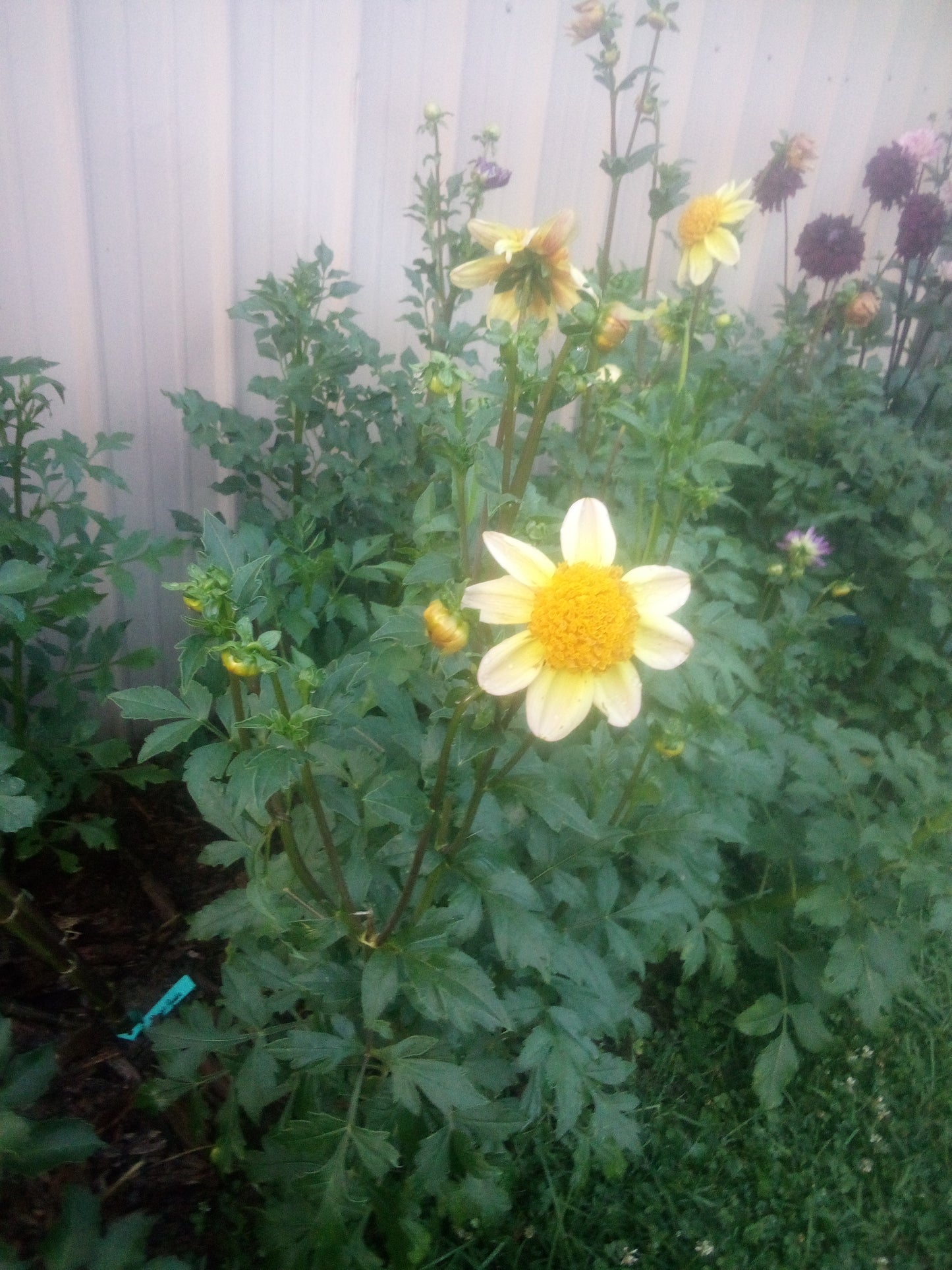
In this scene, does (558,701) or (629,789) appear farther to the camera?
(629,789)

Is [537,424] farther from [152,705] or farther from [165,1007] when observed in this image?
[165,1007]

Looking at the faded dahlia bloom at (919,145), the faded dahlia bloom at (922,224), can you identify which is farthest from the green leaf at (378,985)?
the faded dahlia bloom at (919,145)

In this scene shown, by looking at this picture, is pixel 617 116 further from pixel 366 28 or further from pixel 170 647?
pixel 170 647

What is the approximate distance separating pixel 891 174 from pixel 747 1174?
2.48m

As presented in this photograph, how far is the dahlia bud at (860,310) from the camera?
6.39ft

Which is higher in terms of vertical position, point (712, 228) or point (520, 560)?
point (712, 228)

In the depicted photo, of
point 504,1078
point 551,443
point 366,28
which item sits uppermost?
point 366,28

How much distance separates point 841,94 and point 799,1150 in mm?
2778

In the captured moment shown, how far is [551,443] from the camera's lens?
178 cm

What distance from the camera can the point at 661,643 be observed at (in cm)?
77

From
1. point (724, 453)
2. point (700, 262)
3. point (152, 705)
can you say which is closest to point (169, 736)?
point (152, 705)

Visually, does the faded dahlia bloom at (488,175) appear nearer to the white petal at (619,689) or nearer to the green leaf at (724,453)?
the green leaf at (724,453)

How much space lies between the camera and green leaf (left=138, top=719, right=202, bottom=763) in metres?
0.87

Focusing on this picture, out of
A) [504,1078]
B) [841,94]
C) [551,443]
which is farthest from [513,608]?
[841,94]
